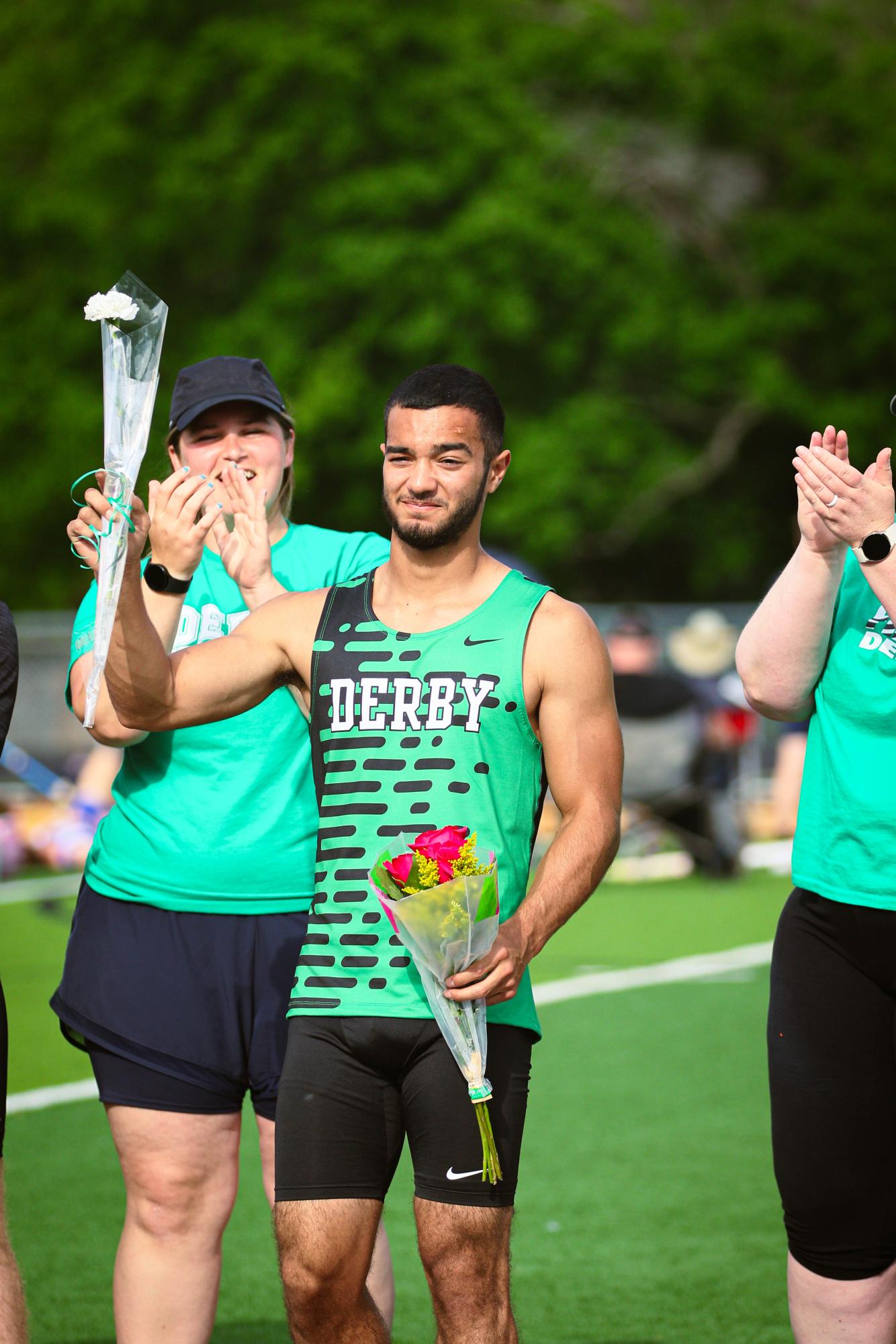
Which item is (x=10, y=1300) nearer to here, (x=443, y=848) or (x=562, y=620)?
(x=443, y=848)

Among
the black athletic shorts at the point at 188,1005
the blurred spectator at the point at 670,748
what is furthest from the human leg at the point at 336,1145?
the blurred spectator at the point at 670,748

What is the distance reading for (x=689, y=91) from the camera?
106 feet

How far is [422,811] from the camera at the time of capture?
3.65m

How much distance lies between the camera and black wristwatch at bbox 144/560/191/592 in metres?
4.00

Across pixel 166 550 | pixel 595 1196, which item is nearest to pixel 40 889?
pixel 595 1196

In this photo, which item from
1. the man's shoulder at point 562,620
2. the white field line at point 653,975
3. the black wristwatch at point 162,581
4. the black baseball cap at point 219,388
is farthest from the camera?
the white field line at point 653,975

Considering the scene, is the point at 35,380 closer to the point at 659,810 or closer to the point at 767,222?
the point at 767,222

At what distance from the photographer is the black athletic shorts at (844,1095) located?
3838mm

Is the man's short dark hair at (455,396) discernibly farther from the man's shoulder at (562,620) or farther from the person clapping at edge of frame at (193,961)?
the person clapping at edge of frame at (193,961)

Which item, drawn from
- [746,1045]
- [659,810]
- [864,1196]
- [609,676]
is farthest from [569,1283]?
[659,810]

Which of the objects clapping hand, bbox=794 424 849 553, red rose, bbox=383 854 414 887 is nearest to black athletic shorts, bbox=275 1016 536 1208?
red rose, bbox=383 854 414 887

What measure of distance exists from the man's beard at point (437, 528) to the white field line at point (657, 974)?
Result: 629cm

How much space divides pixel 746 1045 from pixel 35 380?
901 inches

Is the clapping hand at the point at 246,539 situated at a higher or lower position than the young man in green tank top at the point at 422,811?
higher
